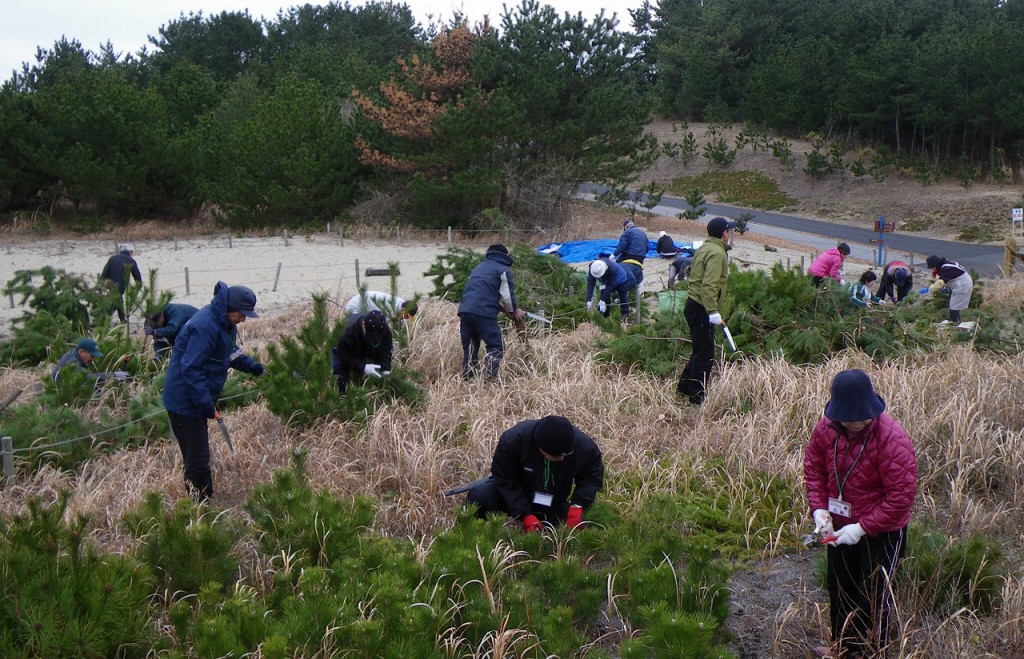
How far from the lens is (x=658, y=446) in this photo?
6199 mm

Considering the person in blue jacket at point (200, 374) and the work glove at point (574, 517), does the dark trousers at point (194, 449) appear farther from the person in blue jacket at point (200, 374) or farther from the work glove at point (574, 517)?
the work glove at point (574, 517)

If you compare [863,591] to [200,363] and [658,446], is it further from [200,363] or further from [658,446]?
[200,363]

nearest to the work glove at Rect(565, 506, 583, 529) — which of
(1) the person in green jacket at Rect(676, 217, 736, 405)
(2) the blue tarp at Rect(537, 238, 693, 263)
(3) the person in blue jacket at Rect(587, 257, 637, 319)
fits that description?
(1) the person in green jacket at Rect(676, 217, 736, 405)

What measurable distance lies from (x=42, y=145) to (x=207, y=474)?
22.9 metres

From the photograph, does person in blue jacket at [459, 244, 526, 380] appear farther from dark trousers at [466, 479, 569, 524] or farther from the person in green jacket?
dark trousers at [466, 479, 569, 524]

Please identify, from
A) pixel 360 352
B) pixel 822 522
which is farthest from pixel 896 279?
pixel 822 522

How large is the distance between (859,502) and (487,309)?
4.50 meters

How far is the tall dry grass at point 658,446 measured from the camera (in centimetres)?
513

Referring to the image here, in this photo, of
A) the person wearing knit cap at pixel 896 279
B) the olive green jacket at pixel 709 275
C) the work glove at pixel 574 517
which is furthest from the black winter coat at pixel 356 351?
the person wearing knit cap at pixel 896 279

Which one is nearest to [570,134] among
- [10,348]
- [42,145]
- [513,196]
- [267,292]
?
[513,196]

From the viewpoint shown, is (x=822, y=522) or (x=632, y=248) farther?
(x=632, y=248)

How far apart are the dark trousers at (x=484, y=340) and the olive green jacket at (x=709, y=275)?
1.78 meters

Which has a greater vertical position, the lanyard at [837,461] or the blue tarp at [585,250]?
the lanyard at [837,461]

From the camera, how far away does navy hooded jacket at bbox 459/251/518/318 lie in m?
7.76
